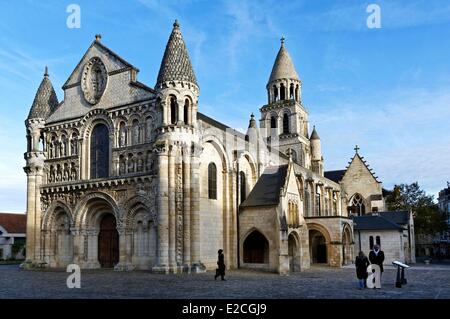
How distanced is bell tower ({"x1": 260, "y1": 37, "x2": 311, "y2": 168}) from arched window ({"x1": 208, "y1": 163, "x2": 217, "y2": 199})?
90.3 feet

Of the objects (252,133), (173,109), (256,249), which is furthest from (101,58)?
(256,249)

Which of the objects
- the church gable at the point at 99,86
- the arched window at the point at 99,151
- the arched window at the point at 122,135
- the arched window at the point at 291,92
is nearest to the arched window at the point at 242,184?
the arched window at the point at 122,135

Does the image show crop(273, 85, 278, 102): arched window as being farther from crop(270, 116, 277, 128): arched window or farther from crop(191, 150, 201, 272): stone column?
crop(191, 150, 201, 272): stone column

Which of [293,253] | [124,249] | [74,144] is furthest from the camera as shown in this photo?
[74,144]

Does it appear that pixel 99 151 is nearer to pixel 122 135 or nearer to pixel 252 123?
pixel 122 135

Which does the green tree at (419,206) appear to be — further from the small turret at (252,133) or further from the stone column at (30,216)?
the stone column at (30,216)

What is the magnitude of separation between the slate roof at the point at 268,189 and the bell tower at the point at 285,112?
23.4 metres

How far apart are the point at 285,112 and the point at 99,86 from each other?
3045cm

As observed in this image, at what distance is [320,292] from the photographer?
17734 millimetres

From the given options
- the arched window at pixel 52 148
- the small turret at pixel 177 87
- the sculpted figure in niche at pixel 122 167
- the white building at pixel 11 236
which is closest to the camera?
the small turret at pixel 177 87

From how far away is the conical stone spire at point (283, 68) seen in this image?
194 ft

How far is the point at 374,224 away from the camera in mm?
45844

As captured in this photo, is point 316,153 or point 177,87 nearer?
point 177,87
